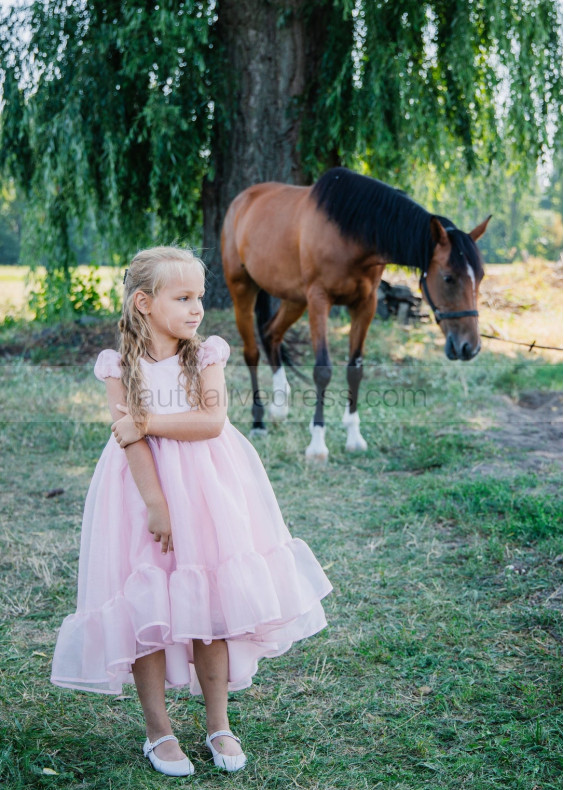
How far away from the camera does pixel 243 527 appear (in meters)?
1.78

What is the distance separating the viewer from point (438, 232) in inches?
169

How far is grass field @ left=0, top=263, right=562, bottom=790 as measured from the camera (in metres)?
1.88

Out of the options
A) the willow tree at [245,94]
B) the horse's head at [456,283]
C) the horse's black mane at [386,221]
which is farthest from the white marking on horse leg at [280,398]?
the willow tree at [245,94]

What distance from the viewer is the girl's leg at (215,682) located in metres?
1.83

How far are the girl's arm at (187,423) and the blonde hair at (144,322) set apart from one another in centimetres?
2

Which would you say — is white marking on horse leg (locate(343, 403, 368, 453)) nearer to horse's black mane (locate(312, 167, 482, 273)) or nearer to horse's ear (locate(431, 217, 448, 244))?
horse's black mane (locate(312, 167, 482, 273))

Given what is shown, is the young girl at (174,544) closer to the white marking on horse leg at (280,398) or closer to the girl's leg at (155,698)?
the girl's leg at (155,698)

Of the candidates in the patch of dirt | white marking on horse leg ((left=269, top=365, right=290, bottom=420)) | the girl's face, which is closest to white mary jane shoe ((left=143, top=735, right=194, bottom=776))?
the girl's face

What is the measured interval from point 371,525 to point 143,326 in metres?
2.11

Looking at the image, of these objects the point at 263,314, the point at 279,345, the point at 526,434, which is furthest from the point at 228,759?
the point at 263,314

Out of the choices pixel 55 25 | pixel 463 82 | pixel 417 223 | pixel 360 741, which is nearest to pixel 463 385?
pixel 417 223

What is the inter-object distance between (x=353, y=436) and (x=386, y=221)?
144 cm

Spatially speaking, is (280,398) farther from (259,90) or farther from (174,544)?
(174,544)

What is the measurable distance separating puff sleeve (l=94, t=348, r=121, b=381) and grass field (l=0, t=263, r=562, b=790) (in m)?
0.98
